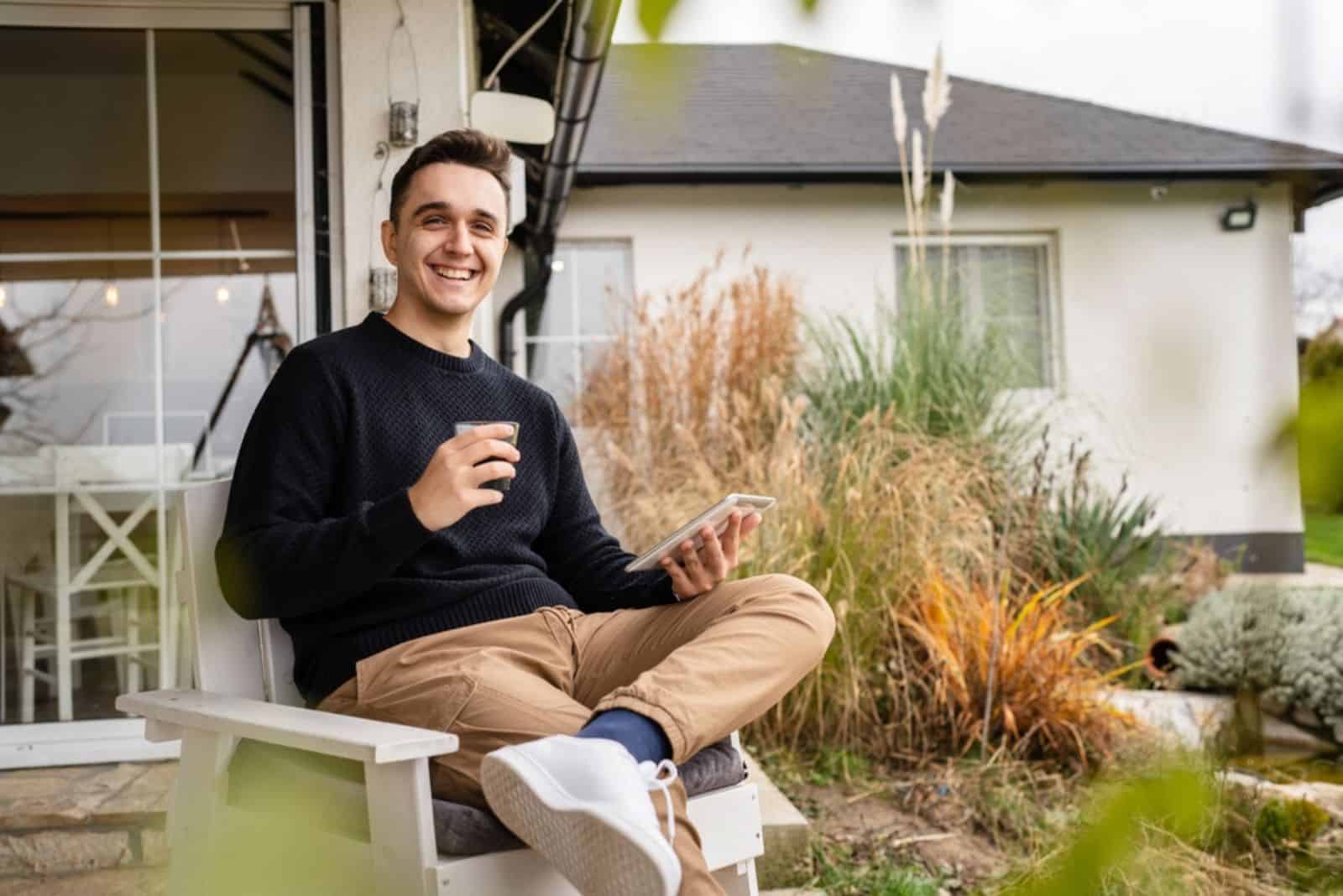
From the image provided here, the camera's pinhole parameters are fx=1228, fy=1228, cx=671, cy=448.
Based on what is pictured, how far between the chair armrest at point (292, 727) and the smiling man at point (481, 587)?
0.10 metres

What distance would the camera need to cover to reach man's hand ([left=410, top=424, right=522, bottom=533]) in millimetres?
1588

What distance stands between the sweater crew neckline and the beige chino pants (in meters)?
0.45

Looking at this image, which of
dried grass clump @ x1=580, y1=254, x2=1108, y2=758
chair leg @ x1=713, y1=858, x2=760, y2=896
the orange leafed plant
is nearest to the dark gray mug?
chair leg @ x1=713, y1=858, x2=760, y2=896

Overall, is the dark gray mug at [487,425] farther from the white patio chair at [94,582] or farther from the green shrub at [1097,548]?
the green shrub at [1097,548]

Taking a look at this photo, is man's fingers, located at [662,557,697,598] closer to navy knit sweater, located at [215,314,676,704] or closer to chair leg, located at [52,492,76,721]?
navy knit sweater, located at [215,314,676,704]

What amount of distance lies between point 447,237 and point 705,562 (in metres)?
0.69

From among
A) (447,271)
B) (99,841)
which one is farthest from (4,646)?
(447,271)

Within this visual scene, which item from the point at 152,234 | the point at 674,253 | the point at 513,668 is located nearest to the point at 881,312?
the point at 674,253

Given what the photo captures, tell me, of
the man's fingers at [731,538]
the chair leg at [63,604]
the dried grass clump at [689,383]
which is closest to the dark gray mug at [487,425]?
the man's fingers at [731,538]

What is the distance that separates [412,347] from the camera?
2041mm

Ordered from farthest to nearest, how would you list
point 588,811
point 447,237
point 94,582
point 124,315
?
point 124,315 → point 94,582 → point 447,237 → point 588,811

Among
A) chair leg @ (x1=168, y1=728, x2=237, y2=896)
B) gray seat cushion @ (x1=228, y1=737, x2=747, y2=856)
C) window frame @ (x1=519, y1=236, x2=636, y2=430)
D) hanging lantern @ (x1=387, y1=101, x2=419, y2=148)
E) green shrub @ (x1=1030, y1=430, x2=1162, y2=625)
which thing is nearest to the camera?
gray seat cushion @ (x1=228, y1=737, x2=747, y2=856)

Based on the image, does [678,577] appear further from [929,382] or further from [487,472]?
[929,382]

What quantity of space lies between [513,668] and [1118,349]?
1.51m
